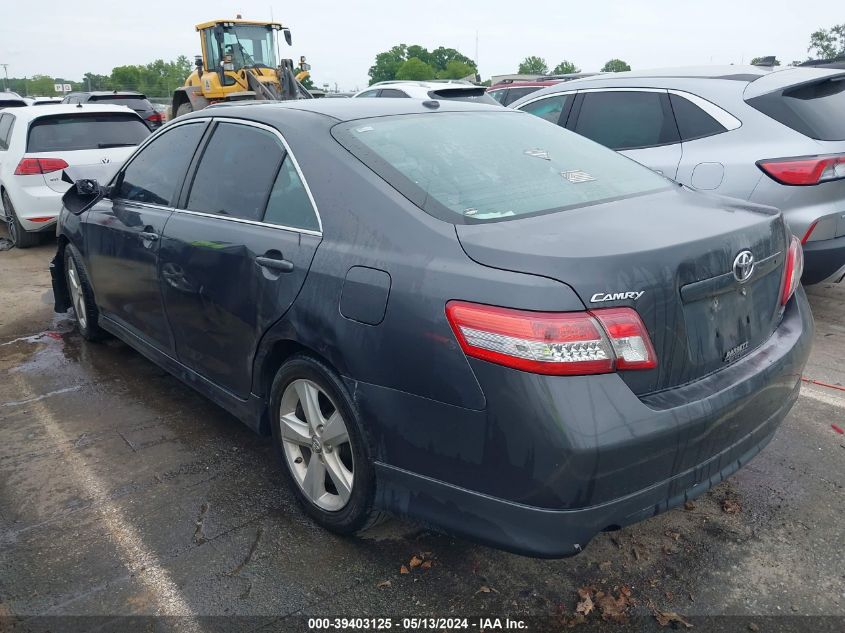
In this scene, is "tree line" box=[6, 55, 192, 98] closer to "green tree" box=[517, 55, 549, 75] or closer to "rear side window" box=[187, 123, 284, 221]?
"green tree" box=[517, 55, 549, 75]

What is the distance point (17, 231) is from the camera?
27.6 feet

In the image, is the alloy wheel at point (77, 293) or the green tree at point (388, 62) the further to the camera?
the green tree at point (388, 62)

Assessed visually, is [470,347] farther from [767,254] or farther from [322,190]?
[767,254]

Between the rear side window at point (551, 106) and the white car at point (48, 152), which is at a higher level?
the rear side window at point (551, 106)

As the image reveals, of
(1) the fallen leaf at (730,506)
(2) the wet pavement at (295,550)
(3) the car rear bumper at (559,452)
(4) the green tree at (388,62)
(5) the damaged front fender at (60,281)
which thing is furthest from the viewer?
(4) the green tree at (388,62)

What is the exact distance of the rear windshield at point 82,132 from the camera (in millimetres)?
8008

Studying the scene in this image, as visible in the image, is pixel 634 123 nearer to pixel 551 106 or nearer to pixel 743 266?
pixel 551 106

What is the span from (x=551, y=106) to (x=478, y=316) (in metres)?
4.95

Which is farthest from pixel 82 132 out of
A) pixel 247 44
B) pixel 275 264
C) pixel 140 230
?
pixel 247 44

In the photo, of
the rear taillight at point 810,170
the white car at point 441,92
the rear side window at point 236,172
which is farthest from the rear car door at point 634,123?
the white car at point 441,92

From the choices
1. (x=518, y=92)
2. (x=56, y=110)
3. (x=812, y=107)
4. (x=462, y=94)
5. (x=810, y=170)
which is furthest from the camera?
(x=518, y=92)

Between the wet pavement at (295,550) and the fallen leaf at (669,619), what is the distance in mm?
34

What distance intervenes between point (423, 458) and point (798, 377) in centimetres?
149

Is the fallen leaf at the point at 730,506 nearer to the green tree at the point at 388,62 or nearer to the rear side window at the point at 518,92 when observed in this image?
the rear side window at the point at 518,92
